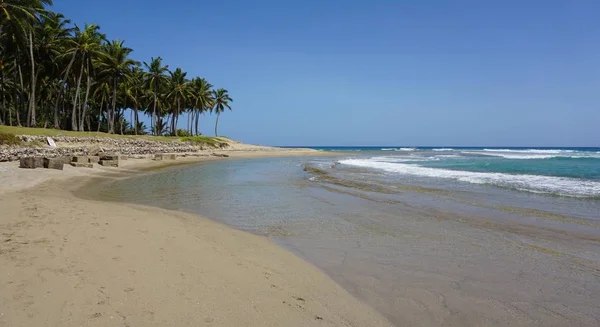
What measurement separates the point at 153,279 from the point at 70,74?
160 ft

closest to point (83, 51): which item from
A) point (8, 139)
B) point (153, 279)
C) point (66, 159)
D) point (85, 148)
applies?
point (85, 148)

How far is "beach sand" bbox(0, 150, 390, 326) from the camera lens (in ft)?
10.9

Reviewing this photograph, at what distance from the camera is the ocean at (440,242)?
12.9ft

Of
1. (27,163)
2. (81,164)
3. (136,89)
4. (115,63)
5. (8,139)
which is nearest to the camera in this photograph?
(27,163)

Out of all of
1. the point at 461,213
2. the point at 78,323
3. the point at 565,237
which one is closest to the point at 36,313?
the point at 78,323

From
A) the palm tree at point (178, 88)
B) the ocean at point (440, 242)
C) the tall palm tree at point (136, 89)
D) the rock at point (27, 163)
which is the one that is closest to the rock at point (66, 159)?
the rock at point (27, 163)

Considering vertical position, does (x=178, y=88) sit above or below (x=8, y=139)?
above

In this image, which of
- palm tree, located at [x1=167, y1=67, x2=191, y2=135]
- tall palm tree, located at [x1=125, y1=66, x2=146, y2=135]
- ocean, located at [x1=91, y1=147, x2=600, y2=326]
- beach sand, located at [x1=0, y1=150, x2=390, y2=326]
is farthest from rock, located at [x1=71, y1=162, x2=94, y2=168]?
palm tree, located at [x1=167, y1=67, x2=191, y2=135]

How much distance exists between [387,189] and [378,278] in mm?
10048

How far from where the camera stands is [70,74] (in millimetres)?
43562

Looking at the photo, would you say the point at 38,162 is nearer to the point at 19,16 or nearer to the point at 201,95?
the point at 19,16

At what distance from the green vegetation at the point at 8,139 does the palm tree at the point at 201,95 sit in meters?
→ 41.5

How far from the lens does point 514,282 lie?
4633mm

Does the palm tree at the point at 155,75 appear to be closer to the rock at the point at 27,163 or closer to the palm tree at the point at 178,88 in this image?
the palm tree at the point at 178,88
